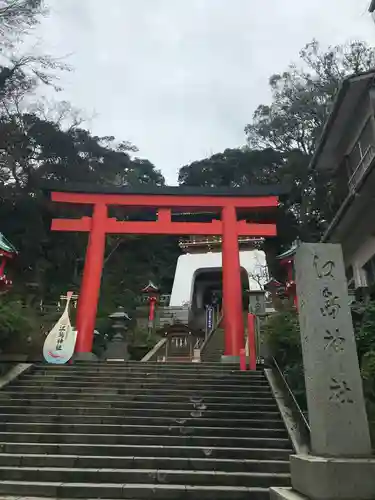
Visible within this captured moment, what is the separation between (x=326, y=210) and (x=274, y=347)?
17.0 metres

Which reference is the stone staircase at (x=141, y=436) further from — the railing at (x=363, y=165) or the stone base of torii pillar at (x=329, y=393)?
the railing at (x=363, y=165)

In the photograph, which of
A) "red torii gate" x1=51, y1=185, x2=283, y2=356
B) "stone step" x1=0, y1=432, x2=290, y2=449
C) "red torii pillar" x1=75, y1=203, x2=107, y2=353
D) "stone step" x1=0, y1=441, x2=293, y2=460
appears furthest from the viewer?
"red torii gate" x1=51, y1=185, x2=283, y2=356

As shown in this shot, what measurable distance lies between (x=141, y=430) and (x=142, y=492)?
1.92 meters

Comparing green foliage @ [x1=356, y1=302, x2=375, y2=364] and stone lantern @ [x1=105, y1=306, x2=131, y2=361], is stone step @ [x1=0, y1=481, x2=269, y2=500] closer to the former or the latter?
green foliage @ [x1=356, y1=302, x2=375, y2=364]

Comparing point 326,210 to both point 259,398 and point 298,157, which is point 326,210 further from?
point 259,398

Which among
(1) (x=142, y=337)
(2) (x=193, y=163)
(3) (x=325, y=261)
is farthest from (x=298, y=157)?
(3) (x=325, y=261)

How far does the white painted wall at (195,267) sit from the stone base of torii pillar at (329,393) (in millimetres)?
20093

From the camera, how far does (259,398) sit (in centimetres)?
846

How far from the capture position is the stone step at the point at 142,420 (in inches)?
287

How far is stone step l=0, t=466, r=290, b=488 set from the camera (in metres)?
5.43

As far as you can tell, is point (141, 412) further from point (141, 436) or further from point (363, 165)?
point (363, 165)

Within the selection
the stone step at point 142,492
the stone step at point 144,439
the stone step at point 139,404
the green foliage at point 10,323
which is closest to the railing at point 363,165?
the stone step at point 139,404

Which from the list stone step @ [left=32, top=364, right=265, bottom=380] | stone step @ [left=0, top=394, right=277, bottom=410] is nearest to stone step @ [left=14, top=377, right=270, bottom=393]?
stone step @ [left=32, top=364, right=265, bottom=380]

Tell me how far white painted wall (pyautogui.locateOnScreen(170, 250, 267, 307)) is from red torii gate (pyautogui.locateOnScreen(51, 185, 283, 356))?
1060cm
